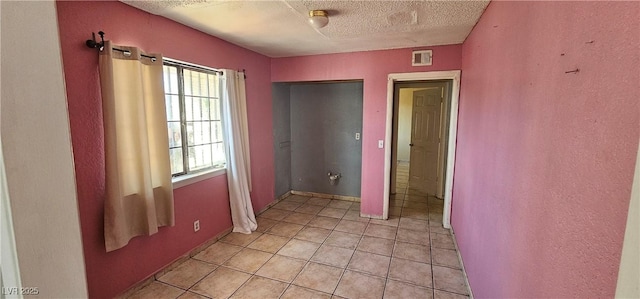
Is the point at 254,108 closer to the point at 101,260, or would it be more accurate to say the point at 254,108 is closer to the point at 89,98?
the point at 89,98

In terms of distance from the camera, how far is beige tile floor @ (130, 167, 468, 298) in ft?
7.20

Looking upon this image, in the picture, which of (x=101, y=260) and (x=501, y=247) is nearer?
(x=501, y=247)

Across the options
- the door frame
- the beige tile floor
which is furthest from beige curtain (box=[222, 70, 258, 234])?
the door frame

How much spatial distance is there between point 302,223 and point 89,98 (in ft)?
8.66

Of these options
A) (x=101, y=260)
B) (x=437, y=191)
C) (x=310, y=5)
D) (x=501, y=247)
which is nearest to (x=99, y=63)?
(x=101, y=260)

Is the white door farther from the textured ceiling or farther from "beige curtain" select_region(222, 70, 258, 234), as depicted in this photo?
"beige curtain" select_region(222, 70, 258, 234)

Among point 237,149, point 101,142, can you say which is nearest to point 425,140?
point 237,149

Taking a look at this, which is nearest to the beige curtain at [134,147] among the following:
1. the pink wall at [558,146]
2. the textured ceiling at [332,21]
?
the textured ceiling at [332,21]

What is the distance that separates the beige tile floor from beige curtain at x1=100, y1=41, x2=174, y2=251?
61 cm

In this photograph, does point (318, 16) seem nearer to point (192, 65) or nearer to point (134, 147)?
point (192, 65)

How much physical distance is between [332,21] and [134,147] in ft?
6.50

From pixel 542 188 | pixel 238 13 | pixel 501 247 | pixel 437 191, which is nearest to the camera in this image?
pixel 542 188

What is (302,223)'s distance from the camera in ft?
11.8

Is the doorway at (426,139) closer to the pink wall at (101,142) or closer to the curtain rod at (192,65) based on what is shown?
the curtain rod at (192,65)
